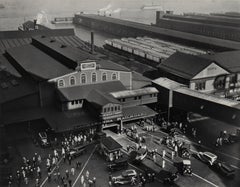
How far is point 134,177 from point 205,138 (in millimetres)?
15846

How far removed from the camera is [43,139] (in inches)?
1708

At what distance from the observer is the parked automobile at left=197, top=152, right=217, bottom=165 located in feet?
126

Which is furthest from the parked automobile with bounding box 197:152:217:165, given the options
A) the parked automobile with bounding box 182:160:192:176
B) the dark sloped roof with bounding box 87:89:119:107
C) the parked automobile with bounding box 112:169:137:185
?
the dark sloped roof with bounding box 87:89:119:107

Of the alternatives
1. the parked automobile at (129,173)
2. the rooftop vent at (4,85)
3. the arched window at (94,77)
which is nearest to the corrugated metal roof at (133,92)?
the arched window at (94,77)

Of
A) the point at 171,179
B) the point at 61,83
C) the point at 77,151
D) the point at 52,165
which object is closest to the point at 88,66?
the point at 61,83

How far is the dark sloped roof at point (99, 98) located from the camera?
45688 millimetres

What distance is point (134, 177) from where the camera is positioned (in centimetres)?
3503

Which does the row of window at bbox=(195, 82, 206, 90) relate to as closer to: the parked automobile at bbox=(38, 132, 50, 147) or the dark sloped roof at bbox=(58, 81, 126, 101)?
the dark sloped roof at bbox=(58, 81, 126, 101)

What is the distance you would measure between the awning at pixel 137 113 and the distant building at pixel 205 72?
10.6 m

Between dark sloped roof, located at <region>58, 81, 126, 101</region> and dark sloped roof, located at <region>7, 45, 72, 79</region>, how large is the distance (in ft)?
10.4

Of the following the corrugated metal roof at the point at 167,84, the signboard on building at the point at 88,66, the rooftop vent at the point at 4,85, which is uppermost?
the signboard on building at the point at 88,66

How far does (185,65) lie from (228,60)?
9.97m

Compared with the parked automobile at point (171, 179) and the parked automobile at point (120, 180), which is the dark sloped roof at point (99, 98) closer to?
the parked automobile at point (120, 180)

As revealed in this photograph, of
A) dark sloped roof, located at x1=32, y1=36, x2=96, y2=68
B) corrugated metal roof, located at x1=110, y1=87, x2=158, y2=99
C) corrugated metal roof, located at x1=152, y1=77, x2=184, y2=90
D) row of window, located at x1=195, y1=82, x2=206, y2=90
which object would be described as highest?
dark sloped roof, located at x1=32, y1=36, x2=96, y2=68
